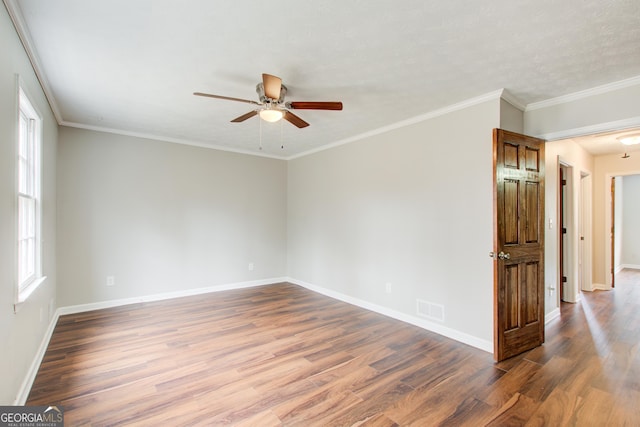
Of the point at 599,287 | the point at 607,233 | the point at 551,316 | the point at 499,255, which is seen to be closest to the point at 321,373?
the point at 499,255

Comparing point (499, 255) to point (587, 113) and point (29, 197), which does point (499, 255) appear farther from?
point (29, 197)

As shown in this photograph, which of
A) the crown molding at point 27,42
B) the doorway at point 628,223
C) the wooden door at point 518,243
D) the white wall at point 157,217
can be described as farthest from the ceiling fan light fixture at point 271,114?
the doorway at point 628,223

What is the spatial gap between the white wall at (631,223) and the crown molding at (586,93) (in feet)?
23.8

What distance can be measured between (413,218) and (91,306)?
4574 mm

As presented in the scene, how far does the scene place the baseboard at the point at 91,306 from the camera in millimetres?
2205

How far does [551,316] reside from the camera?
3.85 metres

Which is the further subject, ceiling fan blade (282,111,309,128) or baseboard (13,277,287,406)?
ceiling fan blade (282,111,309,128)

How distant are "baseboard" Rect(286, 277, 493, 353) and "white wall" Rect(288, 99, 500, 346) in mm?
43

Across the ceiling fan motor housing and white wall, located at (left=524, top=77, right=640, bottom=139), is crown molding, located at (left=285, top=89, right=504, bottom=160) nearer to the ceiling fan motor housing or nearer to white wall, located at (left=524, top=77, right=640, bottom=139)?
white wall, located at (left=524, top=77, right=640, bottom=139)

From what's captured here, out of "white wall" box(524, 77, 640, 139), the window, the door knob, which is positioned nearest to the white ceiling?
"white wall" box(524, 77, 640, 139)

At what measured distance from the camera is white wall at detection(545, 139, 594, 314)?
3775 mm

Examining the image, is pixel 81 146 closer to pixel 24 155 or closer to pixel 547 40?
pixel 24 155

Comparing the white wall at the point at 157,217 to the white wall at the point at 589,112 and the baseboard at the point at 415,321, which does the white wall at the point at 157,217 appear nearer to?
the baseboard at the point at 415,321

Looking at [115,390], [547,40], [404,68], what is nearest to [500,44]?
[547,40]
